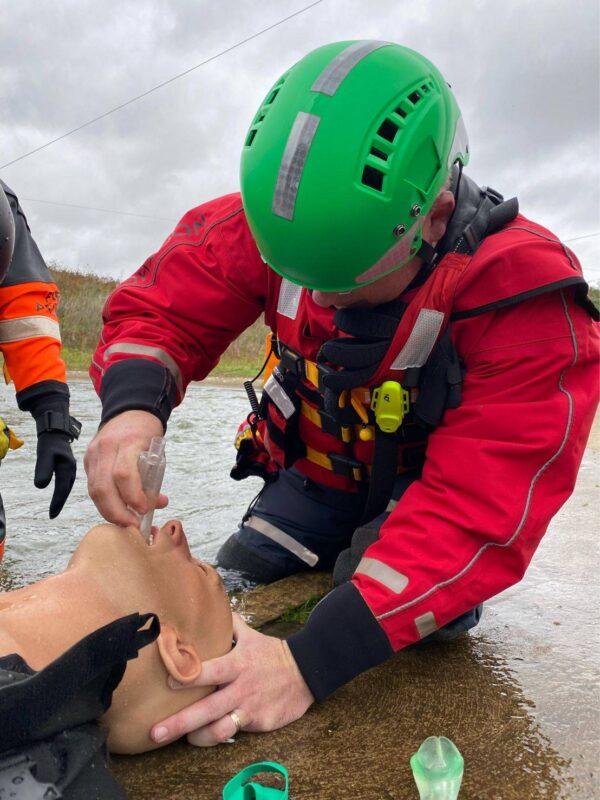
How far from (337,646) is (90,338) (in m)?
18.0

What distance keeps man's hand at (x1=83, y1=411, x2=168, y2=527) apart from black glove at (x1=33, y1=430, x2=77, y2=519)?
4.17 ft

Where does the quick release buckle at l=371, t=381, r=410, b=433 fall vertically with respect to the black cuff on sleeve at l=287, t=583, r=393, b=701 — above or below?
above

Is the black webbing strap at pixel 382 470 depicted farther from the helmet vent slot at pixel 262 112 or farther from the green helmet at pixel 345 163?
the helmet vent slot at pixel 262 112

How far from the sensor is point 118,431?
2.25 metres

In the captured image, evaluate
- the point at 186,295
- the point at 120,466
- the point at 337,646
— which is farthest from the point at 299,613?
the point at 186,295

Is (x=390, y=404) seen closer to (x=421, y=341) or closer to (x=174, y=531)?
(x=421, y=341)

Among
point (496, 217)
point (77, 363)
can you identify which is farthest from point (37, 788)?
point (77, 363)

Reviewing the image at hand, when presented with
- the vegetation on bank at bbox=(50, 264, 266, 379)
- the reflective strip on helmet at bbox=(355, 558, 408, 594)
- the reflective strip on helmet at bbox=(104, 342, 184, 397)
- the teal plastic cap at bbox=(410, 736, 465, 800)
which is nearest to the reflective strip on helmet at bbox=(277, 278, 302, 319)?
the reflective strip on helmet at bbox=(104, 342, 184, 397)

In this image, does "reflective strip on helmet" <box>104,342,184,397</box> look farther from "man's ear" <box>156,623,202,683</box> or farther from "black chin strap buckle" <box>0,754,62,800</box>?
"black chin strap buckle" <box>0,754,62,800</box>

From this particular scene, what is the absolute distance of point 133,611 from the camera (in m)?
1.74

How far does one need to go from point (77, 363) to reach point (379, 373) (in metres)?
15.1

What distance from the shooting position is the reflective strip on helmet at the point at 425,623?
6.53 feet

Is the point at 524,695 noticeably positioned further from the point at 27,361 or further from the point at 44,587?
the point at 27,361

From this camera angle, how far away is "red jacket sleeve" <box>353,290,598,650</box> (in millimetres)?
1985
